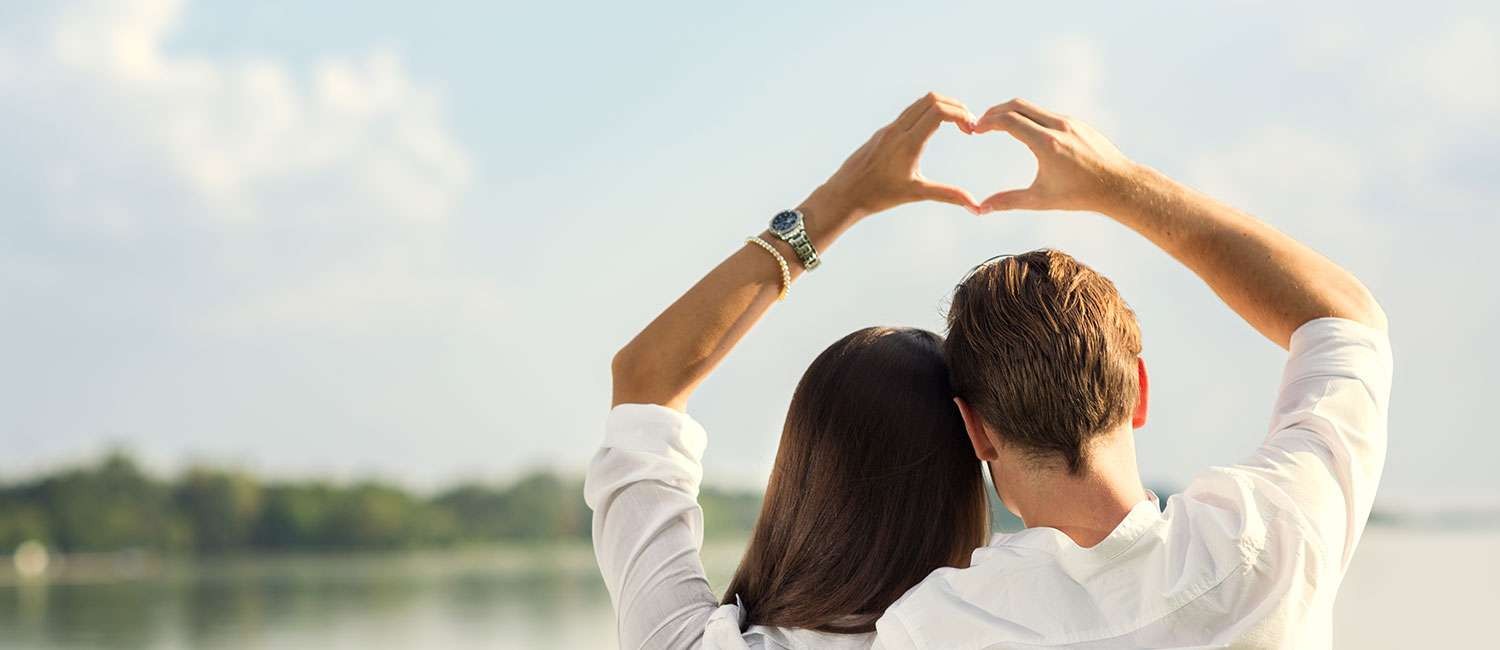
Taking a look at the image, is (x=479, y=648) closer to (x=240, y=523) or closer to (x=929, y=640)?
(x=929, y=640)

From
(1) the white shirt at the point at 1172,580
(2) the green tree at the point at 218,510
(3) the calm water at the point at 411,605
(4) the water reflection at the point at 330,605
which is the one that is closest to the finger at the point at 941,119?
(1) the white shirt at the point at 1172,580

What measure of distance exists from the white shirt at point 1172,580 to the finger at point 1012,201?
34 cm

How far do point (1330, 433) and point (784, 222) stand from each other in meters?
0.51

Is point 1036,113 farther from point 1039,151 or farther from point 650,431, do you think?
point 650,431

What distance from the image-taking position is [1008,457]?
1118 millimetres

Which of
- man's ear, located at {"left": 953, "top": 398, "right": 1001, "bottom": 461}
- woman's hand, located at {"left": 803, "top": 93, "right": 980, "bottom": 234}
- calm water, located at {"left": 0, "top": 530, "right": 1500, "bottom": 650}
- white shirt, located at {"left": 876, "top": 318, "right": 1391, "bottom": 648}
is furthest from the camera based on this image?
calm water, located at {"left": 0, "top": 530, "right": 1500, "bottom": 650}

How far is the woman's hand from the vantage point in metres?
1.36

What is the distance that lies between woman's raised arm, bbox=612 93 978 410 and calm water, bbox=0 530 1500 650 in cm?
1246

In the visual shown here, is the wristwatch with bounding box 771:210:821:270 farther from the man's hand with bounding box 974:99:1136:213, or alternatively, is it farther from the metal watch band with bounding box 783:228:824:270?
the man's hand with bounding box 974:99:1136:213

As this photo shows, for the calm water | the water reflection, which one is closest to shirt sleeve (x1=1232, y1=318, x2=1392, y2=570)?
the calm water

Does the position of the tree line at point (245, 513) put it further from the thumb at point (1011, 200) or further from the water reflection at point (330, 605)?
the thumb at point (1011, 200)

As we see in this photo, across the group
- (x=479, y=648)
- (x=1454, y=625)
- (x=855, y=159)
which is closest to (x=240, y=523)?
(x=479, y=648)

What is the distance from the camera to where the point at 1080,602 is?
104 centimetres

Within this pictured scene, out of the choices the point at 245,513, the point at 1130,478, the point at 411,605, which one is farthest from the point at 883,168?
the point at 245,513
